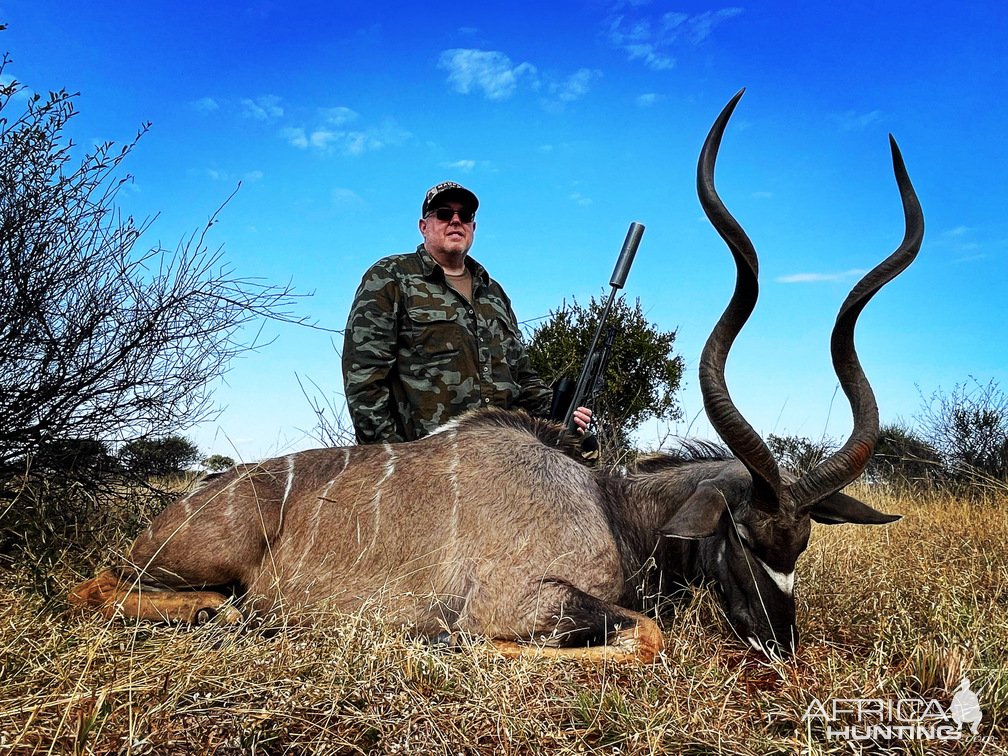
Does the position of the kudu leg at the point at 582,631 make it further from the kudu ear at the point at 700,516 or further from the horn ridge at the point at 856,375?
the horn ridge at the point at 856,375

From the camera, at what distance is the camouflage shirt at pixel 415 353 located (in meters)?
5.02

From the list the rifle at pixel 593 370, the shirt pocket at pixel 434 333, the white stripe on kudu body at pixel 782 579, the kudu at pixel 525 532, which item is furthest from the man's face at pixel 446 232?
the white stripe on kudu body at pixel 782 579

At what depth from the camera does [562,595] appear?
11.0 ft

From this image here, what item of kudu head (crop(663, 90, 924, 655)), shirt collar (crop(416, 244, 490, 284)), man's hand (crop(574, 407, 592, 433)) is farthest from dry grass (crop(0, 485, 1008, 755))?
shirt collar (crop(416, 244, 490, 284))

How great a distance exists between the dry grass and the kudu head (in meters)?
0.18

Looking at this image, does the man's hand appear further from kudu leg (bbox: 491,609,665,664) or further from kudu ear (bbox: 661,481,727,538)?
kudu leg (bbox: 491,609,665,664)

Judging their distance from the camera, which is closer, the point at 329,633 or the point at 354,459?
the point at 329,633

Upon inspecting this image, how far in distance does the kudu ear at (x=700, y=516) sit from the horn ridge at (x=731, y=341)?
0.51 ft

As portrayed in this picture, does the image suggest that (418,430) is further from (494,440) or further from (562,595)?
(562,595)

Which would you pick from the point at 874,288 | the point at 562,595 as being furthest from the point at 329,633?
the point at 874,288

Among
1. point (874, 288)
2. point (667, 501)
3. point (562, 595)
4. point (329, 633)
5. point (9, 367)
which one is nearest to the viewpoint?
point (329, 633)

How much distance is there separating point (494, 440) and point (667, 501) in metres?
0.87

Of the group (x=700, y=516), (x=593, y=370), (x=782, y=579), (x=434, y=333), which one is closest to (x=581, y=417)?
(x=593, y=370)

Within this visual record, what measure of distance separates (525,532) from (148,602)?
1615 mm
